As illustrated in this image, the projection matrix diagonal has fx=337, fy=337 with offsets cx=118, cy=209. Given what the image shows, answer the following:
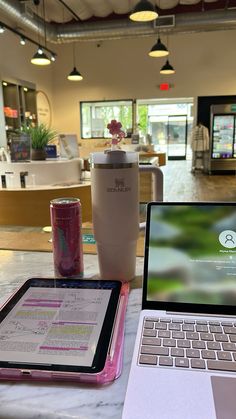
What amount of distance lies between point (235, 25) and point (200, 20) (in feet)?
2.84

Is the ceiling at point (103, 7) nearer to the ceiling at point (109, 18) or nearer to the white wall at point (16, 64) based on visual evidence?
the ceiling at point (109, 18)

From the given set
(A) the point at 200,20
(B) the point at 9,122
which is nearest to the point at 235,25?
(A) the point at 200,20

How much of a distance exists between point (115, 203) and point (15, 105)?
8294 millimetres

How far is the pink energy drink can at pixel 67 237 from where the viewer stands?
0.88 metres

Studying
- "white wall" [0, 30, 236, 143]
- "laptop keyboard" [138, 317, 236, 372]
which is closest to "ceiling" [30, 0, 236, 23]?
"white wall" [0, 30, 236, 143]

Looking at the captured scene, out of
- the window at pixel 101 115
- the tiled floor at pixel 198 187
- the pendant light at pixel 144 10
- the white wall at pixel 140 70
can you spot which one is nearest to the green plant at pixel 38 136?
the pendant light at pixel 144 10

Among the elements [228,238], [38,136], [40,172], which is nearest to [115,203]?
[228,238]

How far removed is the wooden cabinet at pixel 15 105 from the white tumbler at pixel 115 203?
7.54 metres

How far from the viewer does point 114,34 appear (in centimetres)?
808

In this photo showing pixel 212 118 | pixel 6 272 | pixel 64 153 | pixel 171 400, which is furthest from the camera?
pixel 212 118

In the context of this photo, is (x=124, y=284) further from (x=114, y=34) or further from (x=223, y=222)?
(x=114, y=34)

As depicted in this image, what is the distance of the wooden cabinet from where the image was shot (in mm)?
7992

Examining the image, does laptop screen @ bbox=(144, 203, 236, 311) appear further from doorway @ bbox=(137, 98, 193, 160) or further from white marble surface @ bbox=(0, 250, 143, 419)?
doorway @ bbox=(137, 98, 193, 160)

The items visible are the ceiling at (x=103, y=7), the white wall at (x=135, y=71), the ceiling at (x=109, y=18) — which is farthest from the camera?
the white wall at (x=135, y=71)
